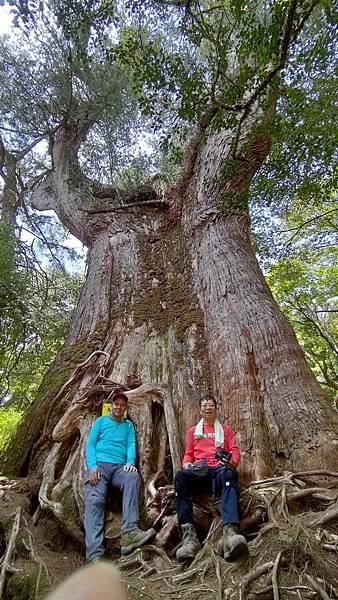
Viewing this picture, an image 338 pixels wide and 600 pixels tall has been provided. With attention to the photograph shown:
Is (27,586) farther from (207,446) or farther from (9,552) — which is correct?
(207,446)

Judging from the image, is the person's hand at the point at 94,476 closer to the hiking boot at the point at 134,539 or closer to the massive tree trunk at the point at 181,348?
the massive tree trunk at the point at 181,348

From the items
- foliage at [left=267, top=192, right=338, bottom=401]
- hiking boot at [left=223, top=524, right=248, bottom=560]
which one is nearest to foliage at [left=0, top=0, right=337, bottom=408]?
foliage at [left=267, top=192, right=338, bottom=401]

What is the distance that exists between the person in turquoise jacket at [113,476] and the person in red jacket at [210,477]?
33cm

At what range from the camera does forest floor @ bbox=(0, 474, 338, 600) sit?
2.30 meters

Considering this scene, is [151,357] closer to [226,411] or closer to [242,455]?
[226,411]

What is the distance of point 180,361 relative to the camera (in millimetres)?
4699

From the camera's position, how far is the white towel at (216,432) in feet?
11.6

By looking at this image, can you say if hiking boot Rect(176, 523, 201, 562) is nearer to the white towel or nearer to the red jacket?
the red jacket

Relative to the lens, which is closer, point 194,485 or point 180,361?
point 194,485

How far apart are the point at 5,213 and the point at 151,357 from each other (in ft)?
22.2

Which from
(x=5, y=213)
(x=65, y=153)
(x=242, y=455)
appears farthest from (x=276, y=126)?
(x=5, y=213)

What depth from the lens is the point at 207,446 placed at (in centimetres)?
362

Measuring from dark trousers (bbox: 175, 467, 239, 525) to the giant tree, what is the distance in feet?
0.98

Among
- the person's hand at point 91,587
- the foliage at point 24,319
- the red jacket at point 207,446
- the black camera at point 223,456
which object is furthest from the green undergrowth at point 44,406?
the person's hand at point 91,587
